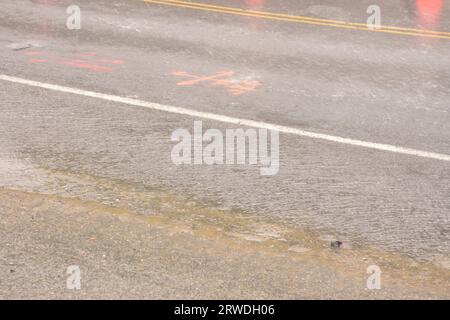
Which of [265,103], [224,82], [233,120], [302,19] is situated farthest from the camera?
[302,19]

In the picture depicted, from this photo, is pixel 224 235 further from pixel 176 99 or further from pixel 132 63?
pixel 132 63

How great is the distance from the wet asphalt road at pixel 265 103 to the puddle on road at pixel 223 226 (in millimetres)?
142

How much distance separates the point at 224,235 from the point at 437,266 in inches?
65.9

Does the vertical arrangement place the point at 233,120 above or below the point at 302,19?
below

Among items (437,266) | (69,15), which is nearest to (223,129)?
(437,266)

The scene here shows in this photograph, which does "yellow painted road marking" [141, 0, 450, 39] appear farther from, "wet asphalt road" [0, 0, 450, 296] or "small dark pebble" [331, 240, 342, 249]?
"small dark pebble" [331, 240, 342, 249]

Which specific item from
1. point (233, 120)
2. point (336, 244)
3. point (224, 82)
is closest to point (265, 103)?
point (233, 120)

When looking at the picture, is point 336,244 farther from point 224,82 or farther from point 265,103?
point 224,82

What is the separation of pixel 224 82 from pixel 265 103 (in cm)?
86

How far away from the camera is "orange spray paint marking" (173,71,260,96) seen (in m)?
10.3

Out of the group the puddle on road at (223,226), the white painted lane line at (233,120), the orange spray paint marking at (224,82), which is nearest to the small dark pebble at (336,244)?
the puddle on road at (223,226)

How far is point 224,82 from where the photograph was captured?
34.4ft

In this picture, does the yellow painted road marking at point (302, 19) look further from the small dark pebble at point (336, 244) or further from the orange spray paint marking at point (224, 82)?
the small dark pebble at point (336, 244)

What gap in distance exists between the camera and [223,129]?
9055 millimetres
